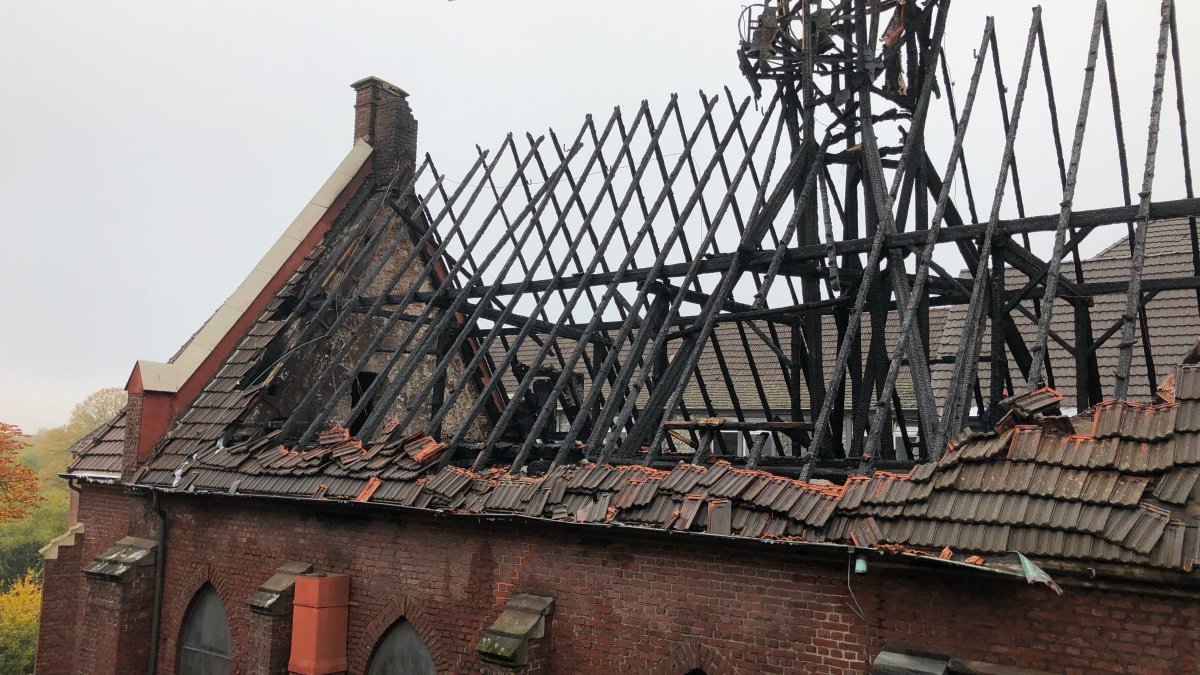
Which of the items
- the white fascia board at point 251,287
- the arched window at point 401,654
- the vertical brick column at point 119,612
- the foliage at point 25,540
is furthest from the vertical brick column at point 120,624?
the foliage at point 25,540

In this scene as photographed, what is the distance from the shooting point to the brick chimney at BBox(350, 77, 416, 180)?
741 inches

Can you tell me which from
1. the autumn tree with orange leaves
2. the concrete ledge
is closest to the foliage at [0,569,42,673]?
the autumn tree with orange leaves

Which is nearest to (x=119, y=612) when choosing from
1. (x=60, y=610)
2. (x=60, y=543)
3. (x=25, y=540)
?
(x=60, y=610)

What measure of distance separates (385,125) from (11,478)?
2745cm

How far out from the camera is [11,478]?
120ft

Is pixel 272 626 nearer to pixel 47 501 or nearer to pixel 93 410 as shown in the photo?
pixel 47 501

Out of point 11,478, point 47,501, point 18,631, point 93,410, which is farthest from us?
point 93,410

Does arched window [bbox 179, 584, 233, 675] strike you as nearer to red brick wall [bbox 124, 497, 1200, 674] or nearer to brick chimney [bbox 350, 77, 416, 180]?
red brick wall [bbox 124, 497, 1200, 674]

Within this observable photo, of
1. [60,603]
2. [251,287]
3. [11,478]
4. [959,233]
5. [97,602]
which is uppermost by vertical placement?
[251,287]

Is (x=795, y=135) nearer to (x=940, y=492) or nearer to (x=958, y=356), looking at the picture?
(x=958, y=356)

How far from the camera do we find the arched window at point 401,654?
10.9 metres

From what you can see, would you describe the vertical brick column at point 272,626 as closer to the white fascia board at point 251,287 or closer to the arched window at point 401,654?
the arched window at point 401,654

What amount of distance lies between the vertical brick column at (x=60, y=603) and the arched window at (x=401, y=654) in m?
7.80

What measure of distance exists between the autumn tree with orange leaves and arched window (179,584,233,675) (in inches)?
1086
